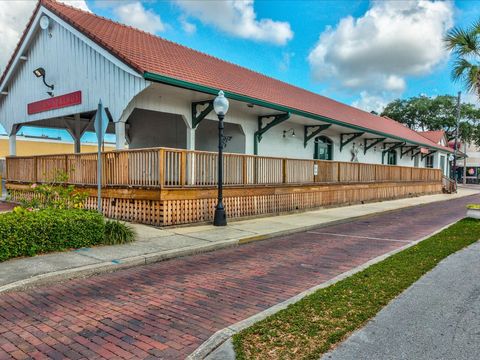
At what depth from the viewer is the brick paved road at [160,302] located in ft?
13.1

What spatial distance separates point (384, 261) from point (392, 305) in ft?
8.44

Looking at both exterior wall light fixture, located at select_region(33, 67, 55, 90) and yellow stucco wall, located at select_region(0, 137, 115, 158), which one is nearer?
exterior wall light fixture, located at select_region(33, 67, 55, 90)

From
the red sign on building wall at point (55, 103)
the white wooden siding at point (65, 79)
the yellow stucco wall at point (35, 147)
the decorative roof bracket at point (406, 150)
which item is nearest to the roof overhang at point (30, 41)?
the white wooden siding at point (65, 79)

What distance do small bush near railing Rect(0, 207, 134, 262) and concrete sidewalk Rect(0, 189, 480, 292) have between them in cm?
23

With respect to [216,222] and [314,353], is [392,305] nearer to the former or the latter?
[314,353]

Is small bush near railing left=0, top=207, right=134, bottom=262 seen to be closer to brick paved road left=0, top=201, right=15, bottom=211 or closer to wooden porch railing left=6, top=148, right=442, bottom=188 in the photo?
wooden porch railing left=6, top=148, right=442, bottom=188

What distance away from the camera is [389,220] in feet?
49.6

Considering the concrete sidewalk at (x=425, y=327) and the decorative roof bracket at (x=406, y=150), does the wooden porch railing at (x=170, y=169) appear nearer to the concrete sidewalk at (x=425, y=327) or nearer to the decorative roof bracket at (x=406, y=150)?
the concrete sidewalk at (x=425, y=327)

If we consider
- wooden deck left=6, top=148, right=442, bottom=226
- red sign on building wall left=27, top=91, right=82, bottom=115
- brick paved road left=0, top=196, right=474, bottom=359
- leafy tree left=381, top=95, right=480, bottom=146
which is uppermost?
leafy tree left=381, top=95, right=480, bottom=146

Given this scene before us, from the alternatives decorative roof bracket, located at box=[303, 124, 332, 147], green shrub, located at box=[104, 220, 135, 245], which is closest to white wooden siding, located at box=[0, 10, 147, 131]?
green shrub, located at box=[104, 220, 135, 245]

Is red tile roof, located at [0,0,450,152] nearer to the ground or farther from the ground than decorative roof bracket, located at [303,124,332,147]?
farther from the ground

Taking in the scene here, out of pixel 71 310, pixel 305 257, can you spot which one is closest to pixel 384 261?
pixel 305 257

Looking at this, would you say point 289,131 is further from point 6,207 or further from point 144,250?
point 144,250

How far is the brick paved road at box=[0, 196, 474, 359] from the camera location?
400cm
